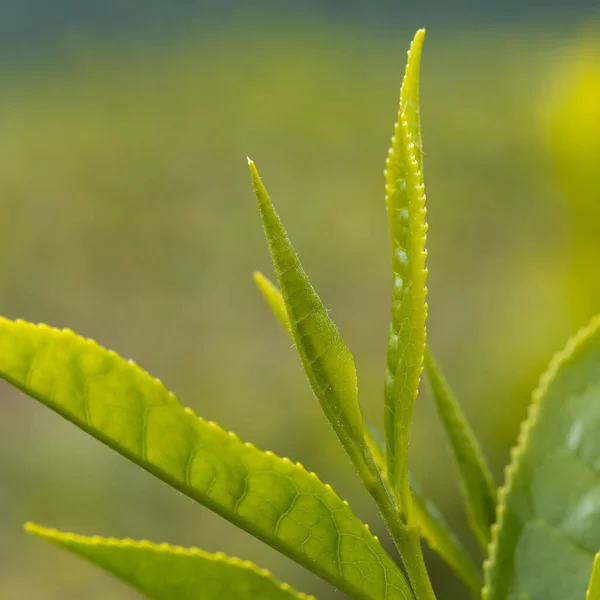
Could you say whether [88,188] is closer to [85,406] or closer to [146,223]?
[146,223]

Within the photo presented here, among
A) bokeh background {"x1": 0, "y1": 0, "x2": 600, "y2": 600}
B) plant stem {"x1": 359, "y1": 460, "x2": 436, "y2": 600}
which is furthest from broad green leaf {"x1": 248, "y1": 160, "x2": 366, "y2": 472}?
bokeh background {"x1": 0, "y1": 0, "x2": 600, "y2": 600}

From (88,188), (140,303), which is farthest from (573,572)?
(88,188)

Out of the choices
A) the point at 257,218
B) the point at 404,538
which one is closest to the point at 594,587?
the point at 404,538

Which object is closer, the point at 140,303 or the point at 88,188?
the point at 140,303

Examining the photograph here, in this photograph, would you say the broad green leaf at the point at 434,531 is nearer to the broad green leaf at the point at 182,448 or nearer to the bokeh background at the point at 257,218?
the broad green leaf at the point at 182,448

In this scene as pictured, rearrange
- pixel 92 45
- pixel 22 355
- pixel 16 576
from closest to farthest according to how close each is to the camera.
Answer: pixel 22 355
pixel 16 576
pixel 92 45
